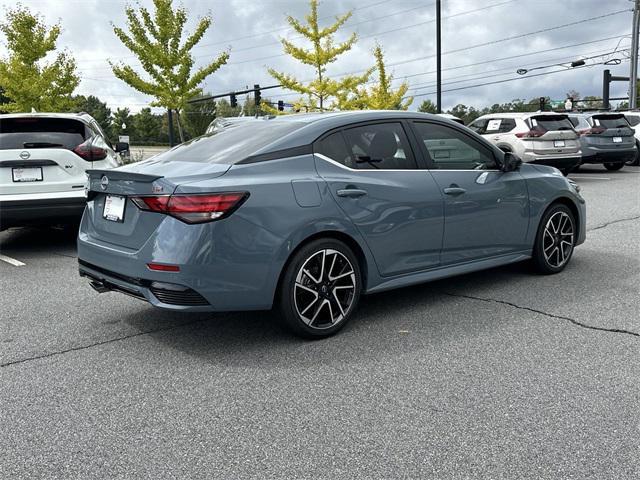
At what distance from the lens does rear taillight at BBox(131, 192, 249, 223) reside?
3.82 m

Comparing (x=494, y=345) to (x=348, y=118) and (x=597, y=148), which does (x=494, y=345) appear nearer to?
(x=348, y=118)

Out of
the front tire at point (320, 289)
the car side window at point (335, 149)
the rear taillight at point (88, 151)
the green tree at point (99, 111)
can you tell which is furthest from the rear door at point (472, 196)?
the green tree at point (99, 111)

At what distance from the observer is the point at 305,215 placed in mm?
4086

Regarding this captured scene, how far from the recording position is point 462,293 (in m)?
5.41

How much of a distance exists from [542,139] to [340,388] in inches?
507

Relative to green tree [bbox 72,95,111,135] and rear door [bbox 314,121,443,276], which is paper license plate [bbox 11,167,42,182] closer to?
rear door [bbox 314,121,443,276]

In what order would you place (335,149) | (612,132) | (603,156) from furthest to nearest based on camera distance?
(612,132) < (603,156) < (335,149)

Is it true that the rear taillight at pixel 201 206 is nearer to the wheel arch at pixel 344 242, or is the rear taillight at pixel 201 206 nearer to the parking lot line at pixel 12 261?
the wheel arch at pixel 344 242

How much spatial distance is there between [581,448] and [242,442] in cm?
151

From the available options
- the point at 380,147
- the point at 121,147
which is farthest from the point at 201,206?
the point at 121,147

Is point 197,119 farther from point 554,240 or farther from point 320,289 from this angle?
point 320,289

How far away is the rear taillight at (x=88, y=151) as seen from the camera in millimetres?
7672

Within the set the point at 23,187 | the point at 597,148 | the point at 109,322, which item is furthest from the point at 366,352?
the point at 597,148

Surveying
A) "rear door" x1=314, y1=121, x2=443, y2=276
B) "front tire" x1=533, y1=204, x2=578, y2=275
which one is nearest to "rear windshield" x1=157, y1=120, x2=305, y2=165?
"rear door" x1=314, y1=121, x2=443, y2=276
